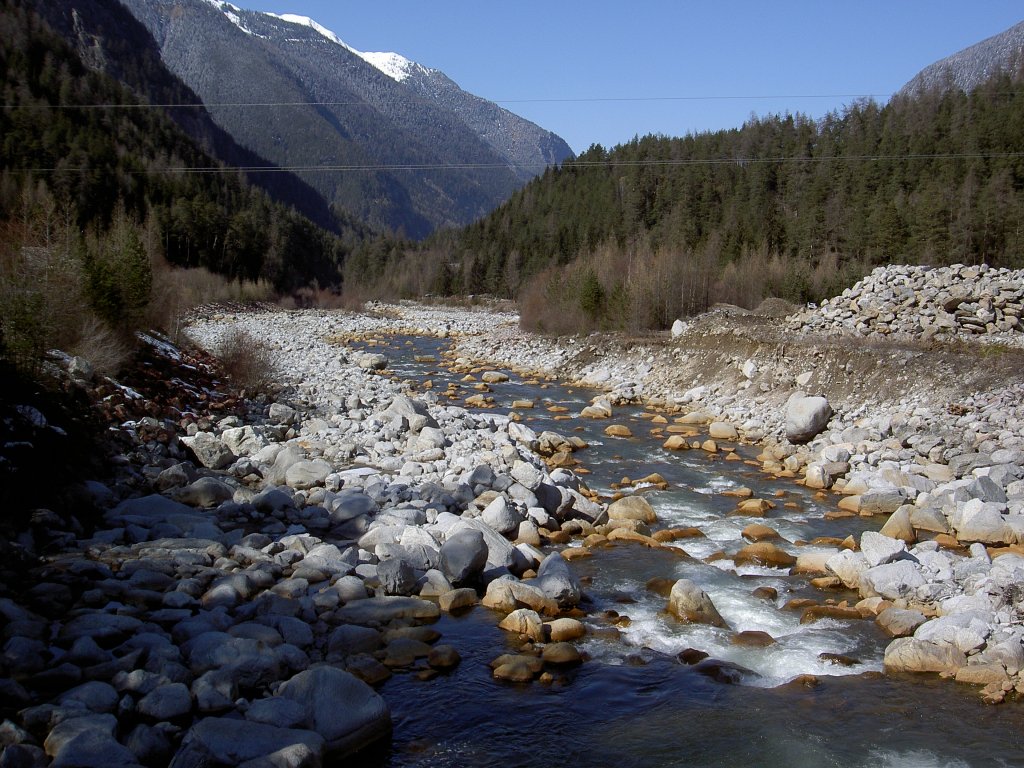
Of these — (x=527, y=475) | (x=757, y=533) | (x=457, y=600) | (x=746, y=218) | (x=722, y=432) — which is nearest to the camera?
(x=457, y=600)

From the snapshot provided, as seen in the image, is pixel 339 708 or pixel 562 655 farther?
pixel 562 655

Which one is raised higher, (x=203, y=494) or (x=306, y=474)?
(x=306, y=474)

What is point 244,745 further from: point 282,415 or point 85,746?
point 282,415

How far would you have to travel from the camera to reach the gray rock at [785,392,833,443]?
715 inches

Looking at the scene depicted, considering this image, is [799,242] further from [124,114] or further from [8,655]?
[124,114]

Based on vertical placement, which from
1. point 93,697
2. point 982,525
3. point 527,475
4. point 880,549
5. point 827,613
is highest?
point 982,525

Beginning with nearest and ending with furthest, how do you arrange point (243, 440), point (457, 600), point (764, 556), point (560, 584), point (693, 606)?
point (693, 606)
point (457, 600)
point (560, 584)
point (764, 556)
point (243, 440)

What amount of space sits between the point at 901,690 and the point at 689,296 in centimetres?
3317

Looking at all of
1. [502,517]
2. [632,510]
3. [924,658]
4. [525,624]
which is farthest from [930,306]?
[525,624]

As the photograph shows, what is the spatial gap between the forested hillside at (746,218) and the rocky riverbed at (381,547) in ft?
66.0

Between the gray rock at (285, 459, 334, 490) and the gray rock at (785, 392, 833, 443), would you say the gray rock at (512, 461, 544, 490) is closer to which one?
the gray rock at (285, 459, 334, 490)

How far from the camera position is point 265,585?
27.5 ft

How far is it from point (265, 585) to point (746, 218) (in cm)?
7255

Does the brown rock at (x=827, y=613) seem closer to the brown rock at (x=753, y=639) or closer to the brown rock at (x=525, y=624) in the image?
the brown rock at (x=753, y=639)
